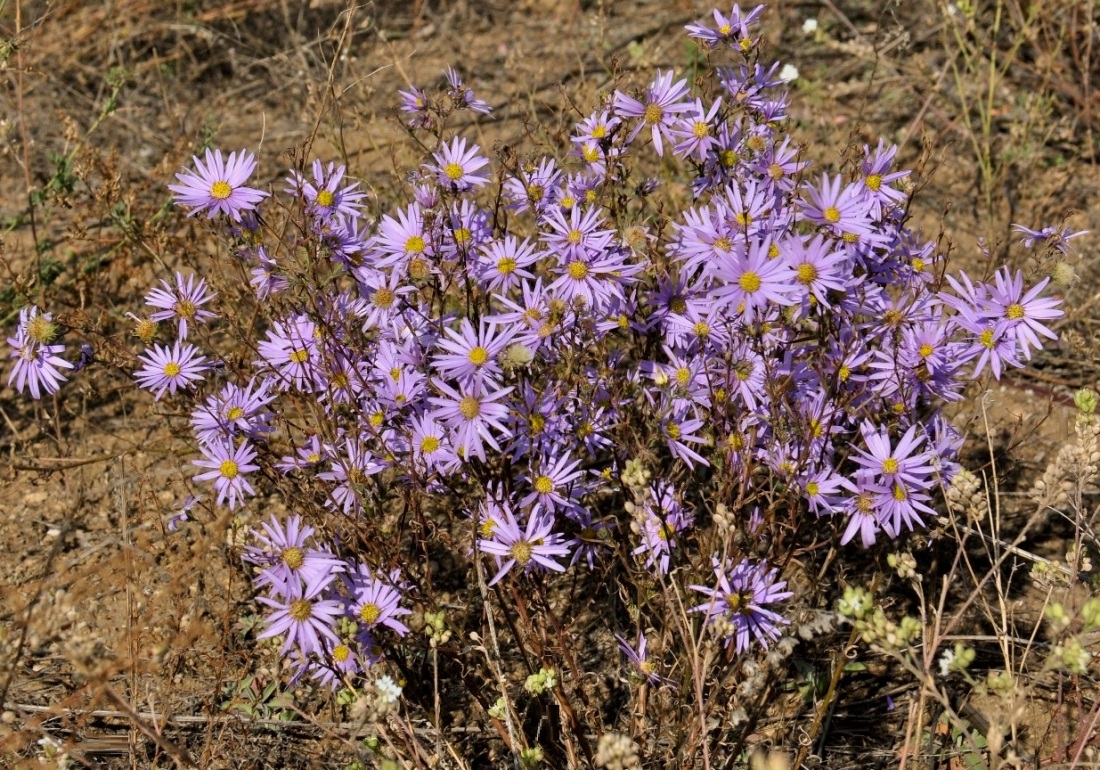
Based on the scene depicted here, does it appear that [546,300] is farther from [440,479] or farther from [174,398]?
[174,398]

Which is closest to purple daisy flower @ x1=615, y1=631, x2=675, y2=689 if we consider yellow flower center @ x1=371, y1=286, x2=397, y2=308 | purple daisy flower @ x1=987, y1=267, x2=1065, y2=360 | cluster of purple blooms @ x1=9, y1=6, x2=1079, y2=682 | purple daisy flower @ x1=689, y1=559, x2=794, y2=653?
cluster of purple blooms @ x1=9, y1=6, x2=1079, y2=682

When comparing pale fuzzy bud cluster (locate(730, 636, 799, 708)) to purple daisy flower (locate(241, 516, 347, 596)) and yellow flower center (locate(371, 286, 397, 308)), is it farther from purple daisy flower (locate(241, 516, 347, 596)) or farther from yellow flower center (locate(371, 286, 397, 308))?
yellow flower center (locate(371, 286, 397, 308))

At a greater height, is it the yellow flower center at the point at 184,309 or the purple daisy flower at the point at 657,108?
the purple daisy flower at the point at 657,108

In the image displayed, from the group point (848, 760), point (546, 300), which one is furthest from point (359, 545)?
point (848, 760)

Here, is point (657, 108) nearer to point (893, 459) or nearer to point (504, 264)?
point (504, 264)

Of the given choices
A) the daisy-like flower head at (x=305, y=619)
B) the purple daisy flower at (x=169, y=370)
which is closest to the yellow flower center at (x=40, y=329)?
the purple daisy flower at (x=169, y=370)

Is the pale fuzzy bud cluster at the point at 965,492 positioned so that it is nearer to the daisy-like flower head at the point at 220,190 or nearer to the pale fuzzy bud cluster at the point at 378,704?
the pale fuzzy bud cluster at the point at 378,704
